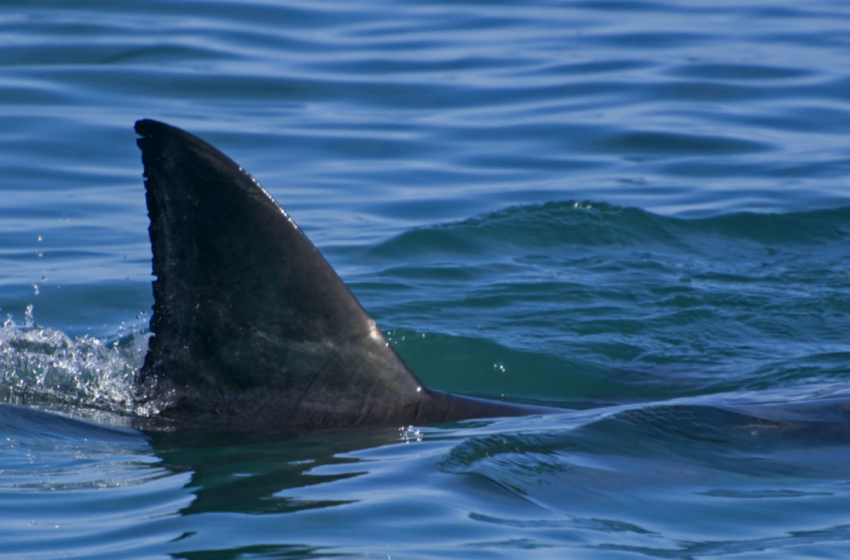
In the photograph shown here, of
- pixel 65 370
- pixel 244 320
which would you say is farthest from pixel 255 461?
pixel 65 370

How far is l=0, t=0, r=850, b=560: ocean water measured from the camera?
11.6ft

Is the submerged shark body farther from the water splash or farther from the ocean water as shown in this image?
the water splash

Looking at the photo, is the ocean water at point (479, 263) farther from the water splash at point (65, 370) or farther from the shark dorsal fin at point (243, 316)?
the shark dorsal fin at point (243, 316)

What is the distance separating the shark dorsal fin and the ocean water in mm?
124

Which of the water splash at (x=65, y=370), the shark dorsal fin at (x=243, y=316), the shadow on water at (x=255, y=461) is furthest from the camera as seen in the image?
the water splash at (x=65, y=370)

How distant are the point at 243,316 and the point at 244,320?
→ 0.5 inches

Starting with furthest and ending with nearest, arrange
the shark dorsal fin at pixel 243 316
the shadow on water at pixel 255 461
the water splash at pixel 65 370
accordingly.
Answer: the water splash at pixel 65 370
the shark dorsal fin at pixel 243 316
the shadow on water at pixel 255 461

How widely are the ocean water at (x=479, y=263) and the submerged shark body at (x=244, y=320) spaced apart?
0.38 feet

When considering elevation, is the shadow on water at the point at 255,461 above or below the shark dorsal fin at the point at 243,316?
below

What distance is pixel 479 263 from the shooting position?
8.13 m

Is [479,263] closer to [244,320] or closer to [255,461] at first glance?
[244,320]

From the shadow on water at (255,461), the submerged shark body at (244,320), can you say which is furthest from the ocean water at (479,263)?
the submerged shark body at (244,320)

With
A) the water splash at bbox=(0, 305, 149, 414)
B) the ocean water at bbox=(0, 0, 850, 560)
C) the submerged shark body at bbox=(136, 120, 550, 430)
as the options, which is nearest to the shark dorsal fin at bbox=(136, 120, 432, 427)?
the submerged shark body at bbox=(136, 120, 550, 430)

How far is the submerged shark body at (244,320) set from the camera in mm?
3869
